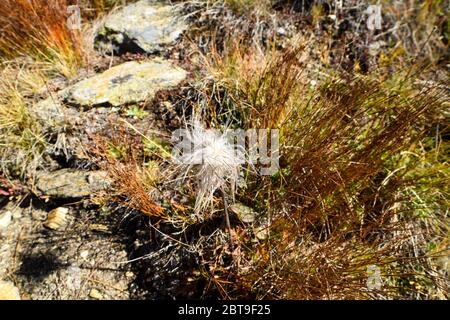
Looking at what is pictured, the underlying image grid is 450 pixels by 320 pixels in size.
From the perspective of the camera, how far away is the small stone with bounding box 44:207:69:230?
A: 9.26 feet

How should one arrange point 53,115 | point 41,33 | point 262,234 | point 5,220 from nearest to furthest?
point 262,234 < point 5,220 < point 53,115 < point 41,33

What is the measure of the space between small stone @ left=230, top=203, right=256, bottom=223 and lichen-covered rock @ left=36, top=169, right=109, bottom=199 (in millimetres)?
965

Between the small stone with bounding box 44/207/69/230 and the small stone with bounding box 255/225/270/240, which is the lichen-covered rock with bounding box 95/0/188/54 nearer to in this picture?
the small stone with bounding box 44/207/69/230

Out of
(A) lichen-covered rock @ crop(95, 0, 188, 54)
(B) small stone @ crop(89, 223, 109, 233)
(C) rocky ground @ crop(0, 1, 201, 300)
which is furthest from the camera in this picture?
(A) lichen-covered rock @ crop(95, 0, 188, 54)

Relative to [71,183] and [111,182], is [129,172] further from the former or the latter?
[71,183]

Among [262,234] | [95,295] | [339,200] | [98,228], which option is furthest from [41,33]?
[339,200]

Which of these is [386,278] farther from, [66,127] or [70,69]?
[70,69]

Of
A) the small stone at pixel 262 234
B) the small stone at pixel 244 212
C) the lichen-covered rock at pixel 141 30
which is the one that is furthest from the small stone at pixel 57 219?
the lichen-covered rock at pixel 141 30

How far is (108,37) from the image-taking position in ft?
12.1

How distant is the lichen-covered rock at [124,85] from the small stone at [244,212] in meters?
1.25

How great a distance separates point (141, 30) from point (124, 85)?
692mm

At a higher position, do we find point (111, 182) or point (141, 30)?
point (141, 30)

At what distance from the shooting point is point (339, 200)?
2492mm

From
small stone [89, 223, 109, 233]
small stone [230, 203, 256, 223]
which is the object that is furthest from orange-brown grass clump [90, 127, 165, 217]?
small stone [230, 203, 256, 223]
